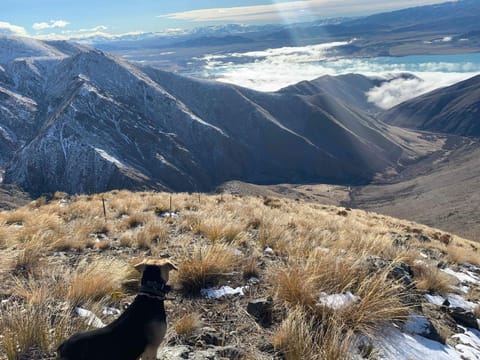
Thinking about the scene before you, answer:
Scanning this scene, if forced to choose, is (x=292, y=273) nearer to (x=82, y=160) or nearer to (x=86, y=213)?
(x=86, y=213)

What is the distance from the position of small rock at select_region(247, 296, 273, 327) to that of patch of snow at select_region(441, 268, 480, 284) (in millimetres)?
5669

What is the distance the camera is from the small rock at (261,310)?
16.0 feet

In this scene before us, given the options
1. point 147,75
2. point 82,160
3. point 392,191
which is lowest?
point 392,191

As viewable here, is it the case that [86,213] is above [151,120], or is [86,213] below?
above

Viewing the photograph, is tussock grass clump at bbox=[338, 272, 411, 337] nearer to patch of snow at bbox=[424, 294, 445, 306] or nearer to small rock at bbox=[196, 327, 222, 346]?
patch of snow at bbox=[424, 294, 445, 306]

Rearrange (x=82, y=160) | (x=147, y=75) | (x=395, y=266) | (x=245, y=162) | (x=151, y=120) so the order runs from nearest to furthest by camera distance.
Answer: (x=395, y=266), (x=82, y=160), (x=151, y=120), (x=245, y=162), (x=147, y=75)

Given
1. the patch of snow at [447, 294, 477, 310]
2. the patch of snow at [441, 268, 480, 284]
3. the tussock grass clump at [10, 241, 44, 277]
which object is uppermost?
the tussock grass clump at [10, 241, 44, 277]

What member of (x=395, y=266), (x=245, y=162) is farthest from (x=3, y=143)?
(x=395, y=266)

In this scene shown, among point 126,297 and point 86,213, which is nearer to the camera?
point 126,297

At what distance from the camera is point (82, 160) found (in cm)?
10950

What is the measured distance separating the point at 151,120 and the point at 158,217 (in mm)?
133936

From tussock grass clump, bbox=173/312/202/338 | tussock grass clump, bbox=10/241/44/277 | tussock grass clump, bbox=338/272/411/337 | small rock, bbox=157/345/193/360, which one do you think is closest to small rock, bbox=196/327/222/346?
tussock grass clump, bbox=173/312/202/338

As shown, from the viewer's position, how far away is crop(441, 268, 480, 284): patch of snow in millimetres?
8844

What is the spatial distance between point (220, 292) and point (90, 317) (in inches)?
72.6
